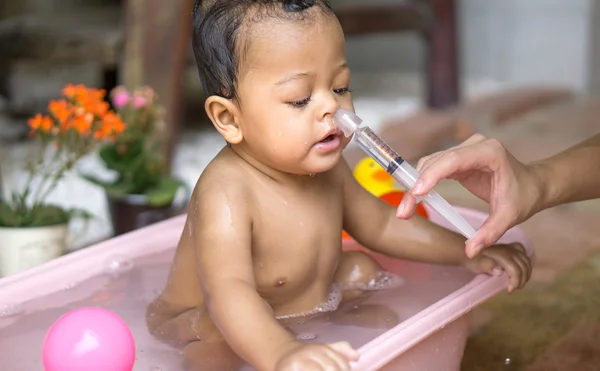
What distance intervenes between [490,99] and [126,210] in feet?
6.87

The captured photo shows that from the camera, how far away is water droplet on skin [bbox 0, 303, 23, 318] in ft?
4.61

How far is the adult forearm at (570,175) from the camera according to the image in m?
1.31

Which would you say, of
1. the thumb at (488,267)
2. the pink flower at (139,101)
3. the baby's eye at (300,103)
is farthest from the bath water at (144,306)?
the pink flower at (139,101)

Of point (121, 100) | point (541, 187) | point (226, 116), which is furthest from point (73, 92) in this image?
point (541, 187)

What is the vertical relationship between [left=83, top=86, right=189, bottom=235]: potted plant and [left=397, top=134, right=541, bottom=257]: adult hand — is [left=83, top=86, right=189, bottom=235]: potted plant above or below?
below

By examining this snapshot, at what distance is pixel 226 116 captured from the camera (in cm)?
130

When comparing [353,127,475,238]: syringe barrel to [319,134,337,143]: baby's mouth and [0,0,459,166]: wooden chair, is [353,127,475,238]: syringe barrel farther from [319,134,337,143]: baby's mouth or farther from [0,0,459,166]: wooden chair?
[0,0,459,166]: wooden chair

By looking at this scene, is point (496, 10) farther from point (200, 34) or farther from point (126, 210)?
point (200, 34)

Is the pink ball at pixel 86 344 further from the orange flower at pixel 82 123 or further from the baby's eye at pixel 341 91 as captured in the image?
the orange flower at pixel 82 123

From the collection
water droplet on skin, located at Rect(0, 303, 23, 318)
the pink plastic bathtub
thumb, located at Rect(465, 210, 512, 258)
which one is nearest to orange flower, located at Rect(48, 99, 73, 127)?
the pink plastic bathtub

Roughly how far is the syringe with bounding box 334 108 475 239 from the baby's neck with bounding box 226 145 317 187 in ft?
0.48

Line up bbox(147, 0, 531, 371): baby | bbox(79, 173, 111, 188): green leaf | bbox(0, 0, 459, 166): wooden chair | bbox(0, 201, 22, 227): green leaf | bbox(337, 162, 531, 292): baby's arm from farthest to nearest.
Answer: bbox(0, 0, 459, 166): wooden chair
bbox(79, 173, 111, 188): green leaf
bbox(0, 201, 22, 227): green leaf
bbox(337, 162, 531, 292): baby's arm
bbox(147, 0, 531, 371): baby

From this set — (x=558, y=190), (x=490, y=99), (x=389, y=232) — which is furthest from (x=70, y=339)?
(x=490, y=99)

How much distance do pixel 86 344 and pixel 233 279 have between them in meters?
0.21
